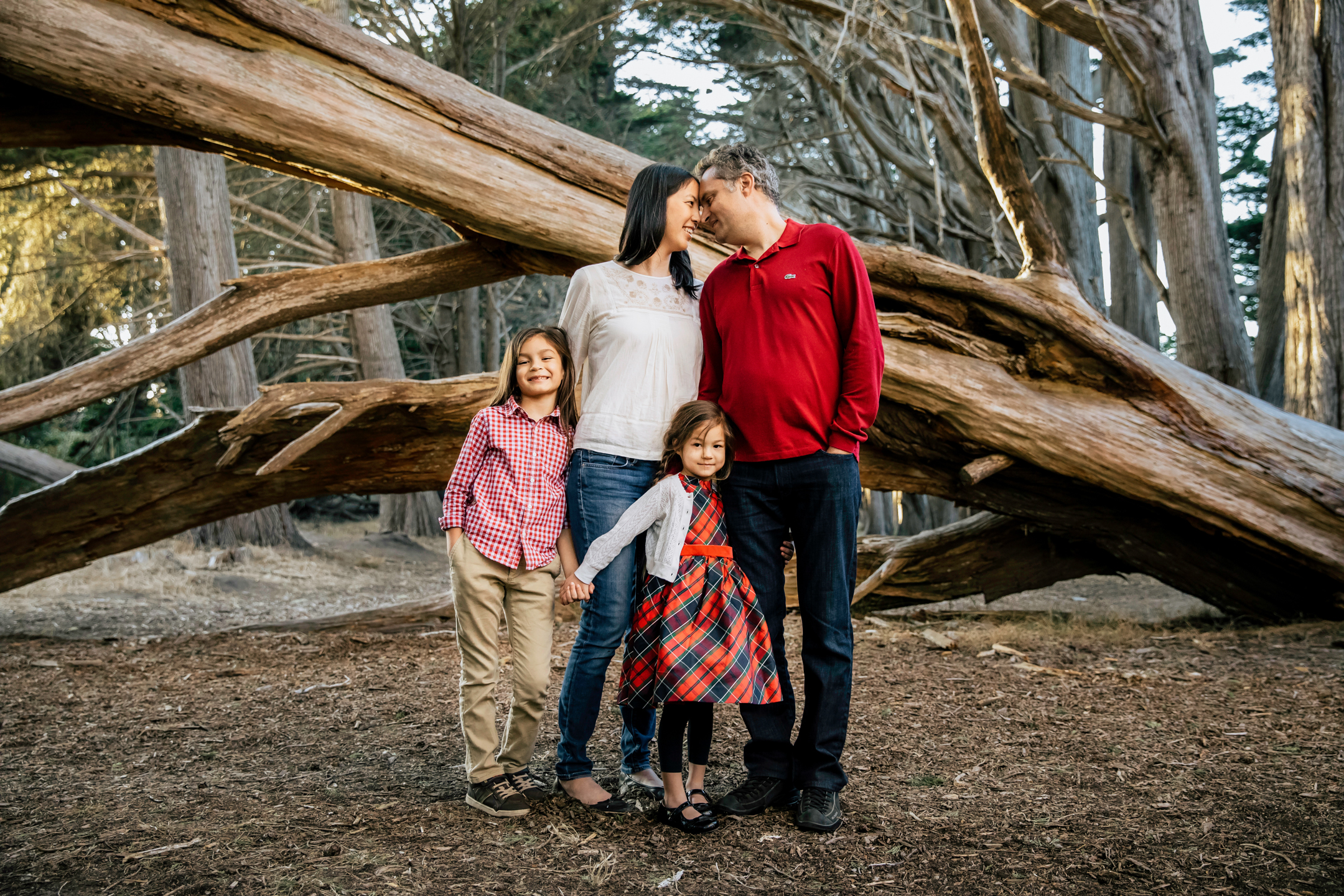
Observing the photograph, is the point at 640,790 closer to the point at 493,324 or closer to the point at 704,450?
the point at 704,450

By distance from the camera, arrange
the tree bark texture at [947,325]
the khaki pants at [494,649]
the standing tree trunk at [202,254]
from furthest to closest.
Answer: the standing tree trunk at [202,254]
the tree bark texture at [947,325]
the khaki pants at [494,649]

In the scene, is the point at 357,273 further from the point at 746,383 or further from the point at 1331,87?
the point at 1331,87

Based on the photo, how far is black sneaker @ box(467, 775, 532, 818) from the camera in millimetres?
2746

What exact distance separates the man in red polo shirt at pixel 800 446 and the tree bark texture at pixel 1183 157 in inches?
166

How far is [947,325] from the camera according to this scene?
511 cm

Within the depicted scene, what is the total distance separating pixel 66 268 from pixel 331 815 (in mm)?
12113

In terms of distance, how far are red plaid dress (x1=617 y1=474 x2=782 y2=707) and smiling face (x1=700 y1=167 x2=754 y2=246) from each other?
0.79m

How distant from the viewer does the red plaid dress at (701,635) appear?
2.62 metres

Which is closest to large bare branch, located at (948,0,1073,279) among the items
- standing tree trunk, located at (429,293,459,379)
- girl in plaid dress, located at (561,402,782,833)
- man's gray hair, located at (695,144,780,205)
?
man's gray hair, located at (695,144,780,205)

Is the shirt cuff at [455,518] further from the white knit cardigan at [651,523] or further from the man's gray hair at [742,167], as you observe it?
the man's gray hair at [742,167]

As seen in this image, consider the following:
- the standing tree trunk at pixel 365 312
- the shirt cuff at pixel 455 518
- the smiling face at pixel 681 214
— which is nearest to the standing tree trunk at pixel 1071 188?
the smiling face at pixel 681 214

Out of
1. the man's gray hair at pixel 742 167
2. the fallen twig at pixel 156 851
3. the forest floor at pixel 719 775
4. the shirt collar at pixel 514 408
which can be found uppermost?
the man's gray hair at pixel 742 167

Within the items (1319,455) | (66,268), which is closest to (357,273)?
(1319,455)

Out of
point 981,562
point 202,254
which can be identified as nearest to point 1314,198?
point 981,562
